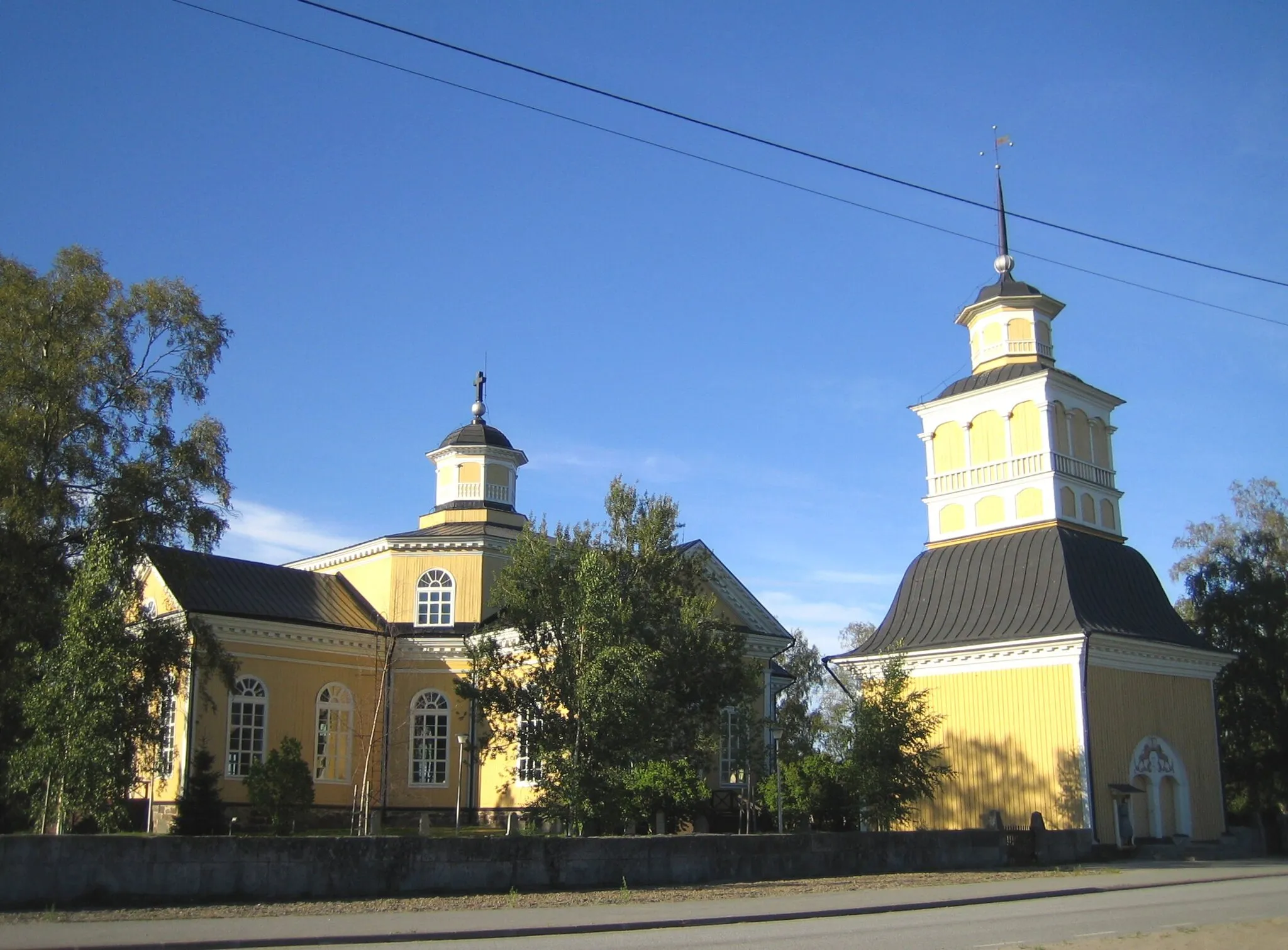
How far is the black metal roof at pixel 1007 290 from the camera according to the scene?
3856cm

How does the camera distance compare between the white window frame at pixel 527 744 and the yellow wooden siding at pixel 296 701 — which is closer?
the white window frame at pixel 527 744

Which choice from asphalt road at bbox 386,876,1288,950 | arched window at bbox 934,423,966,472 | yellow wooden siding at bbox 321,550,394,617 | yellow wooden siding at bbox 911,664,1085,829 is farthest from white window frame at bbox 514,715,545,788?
arched window at bbox 934,423,966,472

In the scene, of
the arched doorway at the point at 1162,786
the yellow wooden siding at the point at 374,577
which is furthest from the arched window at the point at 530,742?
the arched doorway at the point at 1162,786

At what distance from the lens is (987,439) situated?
122ft

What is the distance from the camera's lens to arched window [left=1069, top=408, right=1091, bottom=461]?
36.5m

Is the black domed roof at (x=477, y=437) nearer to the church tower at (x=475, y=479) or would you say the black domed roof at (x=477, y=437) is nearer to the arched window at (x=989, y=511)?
the church tower at (x=475, y=479)

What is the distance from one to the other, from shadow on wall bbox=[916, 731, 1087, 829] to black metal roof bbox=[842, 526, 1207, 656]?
114 inches

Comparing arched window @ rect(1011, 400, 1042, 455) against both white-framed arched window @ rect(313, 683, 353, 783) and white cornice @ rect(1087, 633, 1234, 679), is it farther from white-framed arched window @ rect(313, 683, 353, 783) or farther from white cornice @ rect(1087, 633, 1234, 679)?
white-framed arched window @ rect(313, 683, 353, 783)

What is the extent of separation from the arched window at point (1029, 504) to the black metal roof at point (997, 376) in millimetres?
3503

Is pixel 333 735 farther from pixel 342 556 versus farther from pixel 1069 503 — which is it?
pixel 1069 503

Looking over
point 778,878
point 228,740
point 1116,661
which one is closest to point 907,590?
point 1116,661

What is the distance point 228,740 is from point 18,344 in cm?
1120

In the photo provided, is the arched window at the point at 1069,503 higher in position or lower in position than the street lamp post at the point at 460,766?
higher

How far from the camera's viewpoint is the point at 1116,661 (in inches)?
1234
